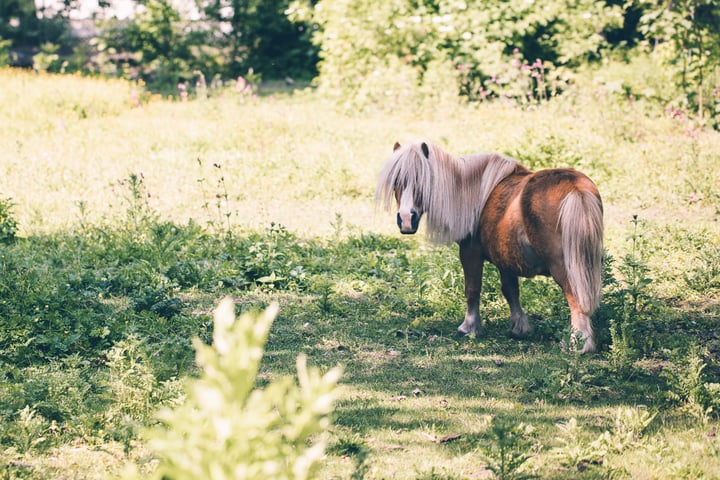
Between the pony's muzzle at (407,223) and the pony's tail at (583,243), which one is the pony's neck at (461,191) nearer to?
the pony's muzzle at (407,223)

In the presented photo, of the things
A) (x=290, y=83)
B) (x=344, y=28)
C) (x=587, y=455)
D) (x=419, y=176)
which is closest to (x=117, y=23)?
(x=290, y=83)

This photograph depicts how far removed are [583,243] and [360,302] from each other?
7.42 ft

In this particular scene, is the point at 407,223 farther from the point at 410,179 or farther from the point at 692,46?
the point at 692,46

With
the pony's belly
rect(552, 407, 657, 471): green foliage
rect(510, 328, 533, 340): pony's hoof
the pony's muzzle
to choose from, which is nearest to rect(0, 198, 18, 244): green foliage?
the pony's muzzle

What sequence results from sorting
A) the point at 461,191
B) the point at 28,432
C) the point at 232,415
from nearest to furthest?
the point at 232,415 → the point at 28,432 → the point at 461,191

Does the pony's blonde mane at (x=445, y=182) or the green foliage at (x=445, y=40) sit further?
the green foliage at (x=445, y=40)

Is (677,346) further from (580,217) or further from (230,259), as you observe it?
(230,259)

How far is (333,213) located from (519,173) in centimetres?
413

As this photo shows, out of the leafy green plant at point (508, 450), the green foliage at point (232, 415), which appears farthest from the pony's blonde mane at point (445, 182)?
the green foliage at point (232, 415)

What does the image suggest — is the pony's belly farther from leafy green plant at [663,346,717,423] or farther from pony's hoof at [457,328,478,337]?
leafy green plant at [663,346,717,423]

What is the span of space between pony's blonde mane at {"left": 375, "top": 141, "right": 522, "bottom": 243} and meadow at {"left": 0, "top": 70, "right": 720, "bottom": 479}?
878mm

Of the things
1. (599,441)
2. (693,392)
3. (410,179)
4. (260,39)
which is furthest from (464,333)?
(260,39)

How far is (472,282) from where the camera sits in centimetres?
548

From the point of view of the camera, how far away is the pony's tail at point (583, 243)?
452 centimetres
